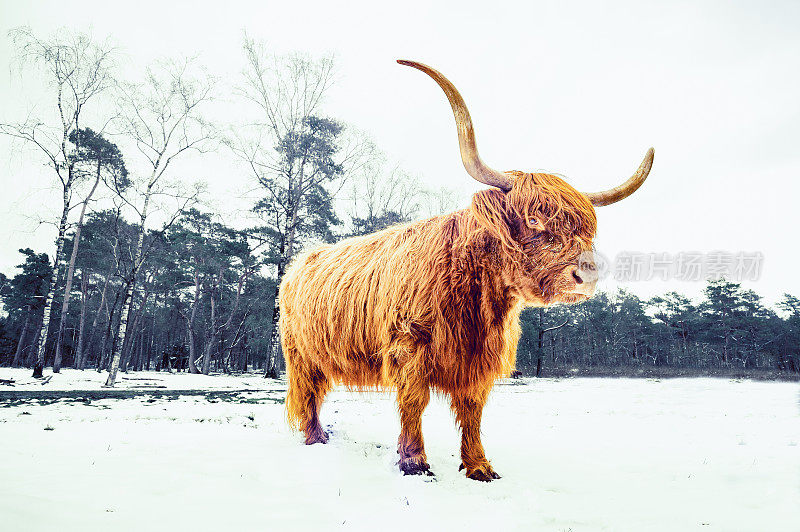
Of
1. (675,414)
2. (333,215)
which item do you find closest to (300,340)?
(675,414)

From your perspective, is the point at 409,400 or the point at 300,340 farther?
the point at 300,340

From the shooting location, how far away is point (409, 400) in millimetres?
2736

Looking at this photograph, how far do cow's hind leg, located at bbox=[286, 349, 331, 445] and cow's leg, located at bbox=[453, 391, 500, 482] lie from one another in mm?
1488

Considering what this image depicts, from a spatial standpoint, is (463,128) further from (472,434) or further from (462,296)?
(472,434)

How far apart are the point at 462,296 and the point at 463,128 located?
114 centimetres

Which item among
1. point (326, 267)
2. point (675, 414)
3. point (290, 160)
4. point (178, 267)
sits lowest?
point (675, 414)

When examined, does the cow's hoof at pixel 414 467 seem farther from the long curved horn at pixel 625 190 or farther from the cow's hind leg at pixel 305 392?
the long curved horn at pixel 625 190

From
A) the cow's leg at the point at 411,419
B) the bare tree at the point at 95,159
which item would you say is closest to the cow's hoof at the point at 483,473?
the cow's leg at the point at 411,419

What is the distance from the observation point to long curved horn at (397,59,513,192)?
2615mm

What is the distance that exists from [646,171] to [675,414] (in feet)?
19.6

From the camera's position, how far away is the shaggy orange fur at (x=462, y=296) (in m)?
2.55

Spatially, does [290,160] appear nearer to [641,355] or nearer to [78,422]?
[78,422]

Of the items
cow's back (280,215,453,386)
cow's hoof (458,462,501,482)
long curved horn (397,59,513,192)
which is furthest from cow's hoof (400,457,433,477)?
long curved horn (397,59,513,192)

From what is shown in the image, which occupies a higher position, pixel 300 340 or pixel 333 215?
pixel 333 215
